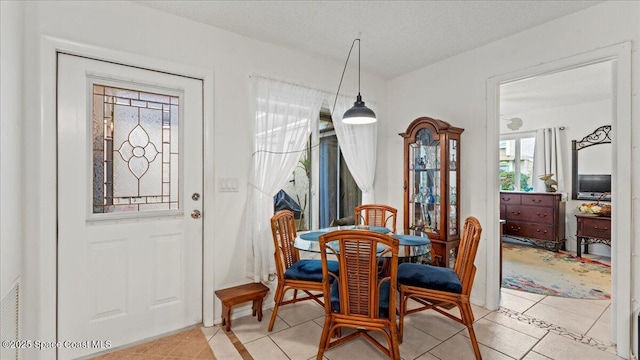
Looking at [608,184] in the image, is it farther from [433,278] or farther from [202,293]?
[202,293]

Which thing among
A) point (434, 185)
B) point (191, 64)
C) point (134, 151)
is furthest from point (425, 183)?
point (134, 151)

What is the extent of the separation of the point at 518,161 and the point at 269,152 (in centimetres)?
540

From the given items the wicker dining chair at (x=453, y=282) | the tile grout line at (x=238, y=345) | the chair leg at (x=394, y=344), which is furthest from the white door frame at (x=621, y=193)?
the tile grout line at (x=238, y=345)

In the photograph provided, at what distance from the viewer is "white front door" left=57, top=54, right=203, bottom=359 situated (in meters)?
2.05

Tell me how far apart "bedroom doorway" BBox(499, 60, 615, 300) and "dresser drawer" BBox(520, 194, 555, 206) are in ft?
0.06

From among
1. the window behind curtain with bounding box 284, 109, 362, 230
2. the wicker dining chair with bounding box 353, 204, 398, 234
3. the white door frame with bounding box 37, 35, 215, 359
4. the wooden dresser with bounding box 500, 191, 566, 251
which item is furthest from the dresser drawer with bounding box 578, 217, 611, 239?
the white door frame with bounding box 37, 35, 215, 359

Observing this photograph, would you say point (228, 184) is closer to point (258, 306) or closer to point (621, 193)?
point (258, 306)

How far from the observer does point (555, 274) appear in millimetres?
3859

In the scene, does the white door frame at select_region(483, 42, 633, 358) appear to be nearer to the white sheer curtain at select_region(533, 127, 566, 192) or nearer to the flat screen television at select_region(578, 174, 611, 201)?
the flat screen television at select_region(578, 174, 611, 201)

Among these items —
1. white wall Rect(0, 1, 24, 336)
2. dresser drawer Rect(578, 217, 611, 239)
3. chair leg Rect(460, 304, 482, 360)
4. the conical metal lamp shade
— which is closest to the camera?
white wall Rect(0, 1, 24, 336)

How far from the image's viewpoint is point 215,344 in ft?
7.40

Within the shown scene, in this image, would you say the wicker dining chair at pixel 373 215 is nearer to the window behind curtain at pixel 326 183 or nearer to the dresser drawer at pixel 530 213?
the window behind curtain at pixel 326 183

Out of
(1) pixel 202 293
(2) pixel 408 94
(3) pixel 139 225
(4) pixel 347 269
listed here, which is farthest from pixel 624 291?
(3) pixel 139 225

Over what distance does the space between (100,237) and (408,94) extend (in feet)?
11.4
